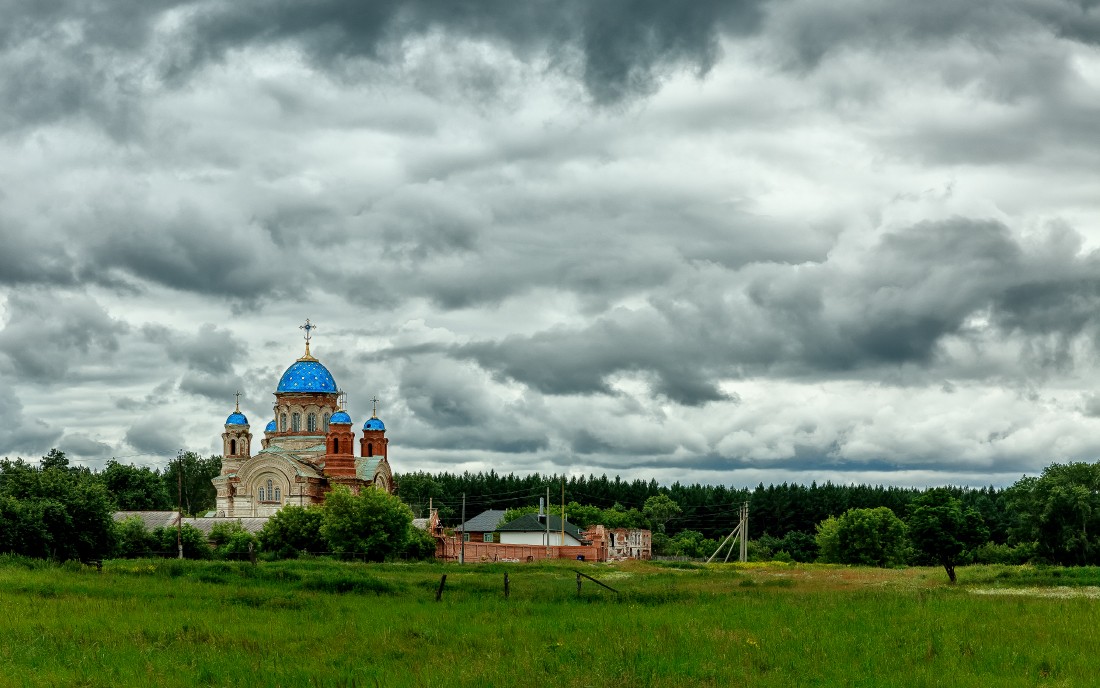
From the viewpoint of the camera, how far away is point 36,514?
4978 cm

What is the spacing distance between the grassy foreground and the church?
2195 inches

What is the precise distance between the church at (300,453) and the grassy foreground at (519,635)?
55.7 metres

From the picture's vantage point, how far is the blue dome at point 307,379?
103m

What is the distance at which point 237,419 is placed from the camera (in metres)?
103

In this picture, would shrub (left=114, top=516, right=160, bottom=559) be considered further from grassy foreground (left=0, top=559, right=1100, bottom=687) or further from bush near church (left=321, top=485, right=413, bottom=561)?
grassy foreground (left=0, top=559, right=1100, bottom=687)

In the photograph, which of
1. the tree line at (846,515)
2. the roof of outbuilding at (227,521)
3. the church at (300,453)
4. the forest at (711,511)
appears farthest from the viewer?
the church at (300,453)

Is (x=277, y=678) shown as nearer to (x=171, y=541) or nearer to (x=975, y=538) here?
(x=171, y=541)

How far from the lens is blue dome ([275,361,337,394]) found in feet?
336

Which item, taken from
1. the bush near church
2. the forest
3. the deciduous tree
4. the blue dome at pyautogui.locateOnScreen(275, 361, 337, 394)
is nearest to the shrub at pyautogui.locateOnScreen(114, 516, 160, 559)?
the forest

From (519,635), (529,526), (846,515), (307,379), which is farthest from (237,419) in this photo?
(519,635)

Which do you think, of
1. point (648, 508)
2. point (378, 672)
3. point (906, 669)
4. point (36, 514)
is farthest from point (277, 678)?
point (648, 508)

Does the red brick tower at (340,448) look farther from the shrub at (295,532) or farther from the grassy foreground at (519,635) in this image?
the grassy foreground at (519,635)

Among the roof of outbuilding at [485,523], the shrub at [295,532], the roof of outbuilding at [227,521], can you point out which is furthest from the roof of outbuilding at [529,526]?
the shrub at [295,532]

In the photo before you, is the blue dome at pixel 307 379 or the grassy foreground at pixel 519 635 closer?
the grassy foreground at pixel 519 635
